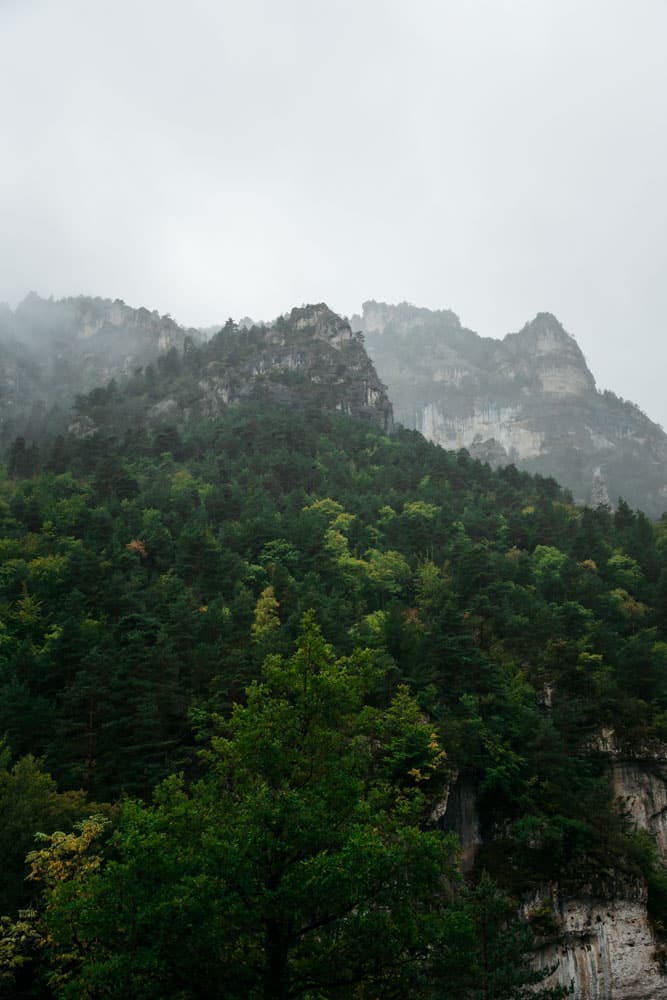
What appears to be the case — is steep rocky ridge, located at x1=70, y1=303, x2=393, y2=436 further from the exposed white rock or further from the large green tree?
the large green tree

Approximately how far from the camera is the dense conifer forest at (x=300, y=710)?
1204 cm

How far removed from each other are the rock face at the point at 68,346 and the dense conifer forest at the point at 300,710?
75.5 metres

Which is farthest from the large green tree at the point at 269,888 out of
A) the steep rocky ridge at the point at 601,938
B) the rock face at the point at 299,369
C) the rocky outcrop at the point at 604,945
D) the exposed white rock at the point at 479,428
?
the exposed white rock at the point at 479,428

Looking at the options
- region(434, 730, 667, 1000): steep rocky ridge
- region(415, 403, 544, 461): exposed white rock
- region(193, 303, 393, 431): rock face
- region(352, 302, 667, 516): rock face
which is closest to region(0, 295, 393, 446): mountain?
region(193, 303, 393, 431): rock face

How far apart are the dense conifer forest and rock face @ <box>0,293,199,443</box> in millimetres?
75513

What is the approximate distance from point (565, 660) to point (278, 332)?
9464 cm

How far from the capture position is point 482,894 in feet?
70.5

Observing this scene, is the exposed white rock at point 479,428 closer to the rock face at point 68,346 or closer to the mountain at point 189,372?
the rock face at point 68,346

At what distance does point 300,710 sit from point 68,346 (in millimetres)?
173570

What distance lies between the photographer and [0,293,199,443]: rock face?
147 meters

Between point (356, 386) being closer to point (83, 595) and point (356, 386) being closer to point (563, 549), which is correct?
point (563, 549)

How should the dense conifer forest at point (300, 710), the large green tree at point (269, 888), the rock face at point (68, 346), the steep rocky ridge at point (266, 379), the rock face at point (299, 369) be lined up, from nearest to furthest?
the large green tree at point (269, 888), the dense conifer forest at point (300, 710), the steep rocky ridge at point (266, 379), the rock face at point (299, 369), the rock face at point (68, 346)

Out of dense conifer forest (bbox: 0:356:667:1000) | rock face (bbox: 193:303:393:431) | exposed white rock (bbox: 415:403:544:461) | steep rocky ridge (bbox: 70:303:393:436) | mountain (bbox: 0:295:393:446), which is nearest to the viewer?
dense conifer forest (bbox: 0:356:667:1000)

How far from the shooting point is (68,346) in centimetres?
17188
